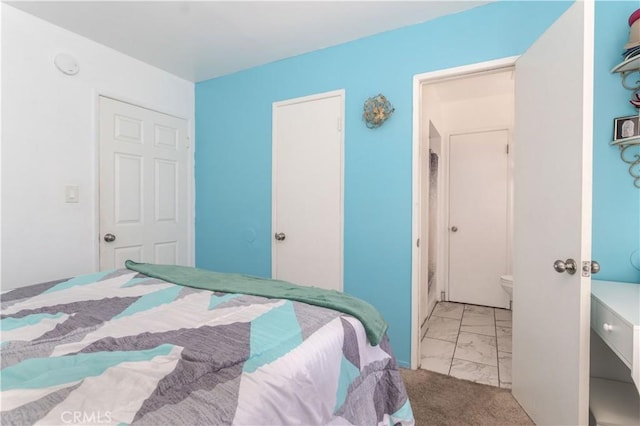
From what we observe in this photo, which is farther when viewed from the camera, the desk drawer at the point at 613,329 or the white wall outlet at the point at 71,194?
the white wall outlet at the point at 71,194

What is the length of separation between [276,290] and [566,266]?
1256 mm

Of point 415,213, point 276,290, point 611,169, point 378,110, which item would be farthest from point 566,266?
point 378,110

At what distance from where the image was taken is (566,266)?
1.37 metres

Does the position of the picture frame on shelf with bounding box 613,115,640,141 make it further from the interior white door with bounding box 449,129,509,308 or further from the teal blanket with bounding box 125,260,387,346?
the interior white door with bounding box 449,129,509,308

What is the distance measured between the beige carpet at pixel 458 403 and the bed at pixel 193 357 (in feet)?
1.89

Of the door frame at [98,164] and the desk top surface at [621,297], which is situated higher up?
the door frame at [98,164]

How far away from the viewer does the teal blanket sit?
123cm

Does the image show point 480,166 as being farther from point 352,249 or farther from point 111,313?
point 111,313

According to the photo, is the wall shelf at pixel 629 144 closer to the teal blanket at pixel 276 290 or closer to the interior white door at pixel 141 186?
the teal blanket at pixel 276 290

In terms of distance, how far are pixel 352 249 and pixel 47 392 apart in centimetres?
201

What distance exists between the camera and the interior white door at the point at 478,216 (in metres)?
3.64

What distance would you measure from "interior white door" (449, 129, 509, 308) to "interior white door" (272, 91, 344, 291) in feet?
6.60

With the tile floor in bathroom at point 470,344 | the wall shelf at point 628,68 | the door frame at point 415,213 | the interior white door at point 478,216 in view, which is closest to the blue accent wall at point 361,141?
the door frame at point 415,213

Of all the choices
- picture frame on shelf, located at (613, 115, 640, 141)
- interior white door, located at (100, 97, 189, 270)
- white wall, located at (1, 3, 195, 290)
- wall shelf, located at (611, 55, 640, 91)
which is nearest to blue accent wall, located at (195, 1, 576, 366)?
interior white door, located at (100, 97, 189, 270)
